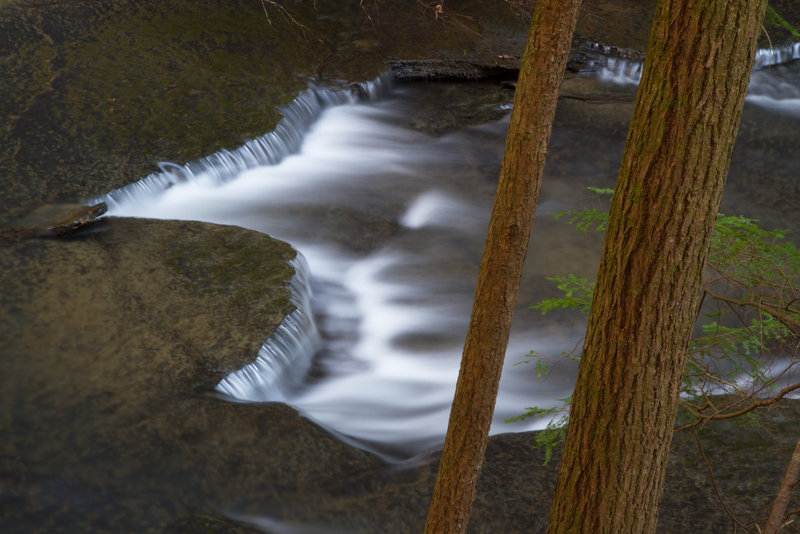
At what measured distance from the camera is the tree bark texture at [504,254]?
2934 millimetres

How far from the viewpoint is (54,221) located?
6.25 metres

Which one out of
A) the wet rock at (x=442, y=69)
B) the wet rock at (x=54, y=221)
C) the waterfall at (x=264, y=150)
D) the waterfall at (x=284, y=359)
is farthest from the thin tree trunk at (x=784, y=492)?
the wet rock at (x=442, y=69)

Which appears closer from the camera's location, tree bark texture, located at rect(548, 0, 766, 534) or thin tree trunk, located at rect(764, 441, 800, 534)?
tree bark texture, located at rect(548, 0, 766, 534)

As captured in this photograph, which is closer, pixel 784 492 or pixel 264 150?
pixel 784 492

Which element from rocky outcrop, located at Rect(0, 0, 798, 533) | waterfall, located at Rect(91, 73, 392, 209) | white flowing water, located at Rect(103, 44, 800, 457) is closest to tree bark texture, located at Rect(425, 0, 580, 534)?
rocky outcrop, located at Rect(0, 0, 798, 533)

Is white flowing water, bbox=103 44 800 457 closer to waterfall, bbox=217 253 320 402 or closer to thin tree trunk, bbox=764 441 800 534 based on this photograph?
waterfall, bbox=217 253 320 402

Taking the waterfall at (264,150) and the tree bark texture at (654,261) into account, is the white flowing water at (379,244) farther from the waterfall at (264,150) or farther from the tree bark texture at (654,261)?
the tree bark texture at (654,261)

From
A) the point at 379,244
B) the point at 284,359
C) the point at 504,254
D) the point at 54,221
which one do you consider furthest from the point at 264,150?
the point at 504,254

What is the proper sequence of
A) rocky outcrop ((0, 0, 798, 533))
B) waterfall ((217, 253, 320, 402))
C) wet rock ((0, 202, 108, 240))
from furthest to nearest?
1. wet rock ((0, 202, 108, 240))
2. waterfall ((217, 253, 320, 402))
3. rocky outcrop ((0, 0, 798, 533))

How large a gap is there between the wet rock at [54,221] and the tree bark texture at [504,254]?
4.29 meters

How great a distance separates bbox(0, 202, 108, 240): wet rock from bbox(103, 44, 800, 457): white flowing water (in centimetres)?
39

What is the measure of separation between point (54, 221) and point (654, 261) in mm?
5384

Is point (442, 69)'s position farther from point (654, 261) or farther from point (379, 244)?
point (654, 261)

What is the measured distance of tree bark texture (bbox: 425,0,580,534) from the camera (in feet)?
9.62
